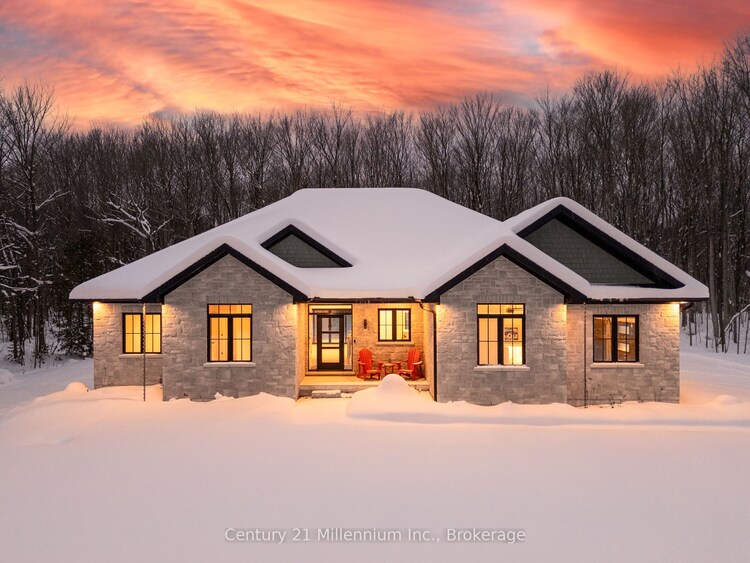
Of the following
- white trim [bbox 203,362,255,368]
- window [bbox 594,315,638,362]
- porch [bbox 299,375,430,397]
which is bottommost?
porch [bbox 299,375,430,397]

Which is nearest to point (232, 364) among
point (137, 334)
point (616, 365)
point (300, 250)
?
point (137, 334)

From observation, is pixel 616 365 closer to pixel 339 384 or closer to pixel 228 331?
pixel 339 384

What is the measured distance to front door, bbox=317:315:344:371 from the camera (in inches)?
641

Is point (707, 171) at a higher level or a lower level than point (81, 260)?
higher

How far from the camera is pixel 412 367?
15148 millimetres

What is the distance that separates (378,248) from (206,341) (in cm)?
642

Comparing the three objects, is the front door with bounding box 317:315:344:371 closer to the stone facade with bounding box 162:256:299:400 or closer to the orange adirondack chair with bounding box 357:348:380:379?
the orange adirondack chair with bounding box 357:348:380:379

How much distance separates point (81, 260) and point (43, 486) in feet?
69.1

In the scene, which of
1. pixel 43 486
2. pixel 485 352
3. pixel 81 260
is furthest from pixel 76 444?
pixel 81 260

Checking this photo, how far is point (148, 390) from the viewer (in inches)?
565

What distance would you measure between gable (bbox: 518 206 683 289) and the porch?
544 centimetres

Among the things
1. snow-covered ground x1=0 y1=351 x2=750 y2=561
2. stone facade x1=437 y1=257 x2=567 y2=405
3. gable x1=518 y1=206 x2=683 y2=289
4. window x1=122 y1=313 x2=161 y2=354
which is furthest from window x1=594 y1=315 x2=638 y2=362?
window x1=122 y1=313 x2=161 y2=354

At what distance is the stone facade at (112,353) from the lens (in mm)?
14797

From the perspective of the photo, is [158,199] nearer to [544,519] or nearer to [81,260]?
[81,260]
